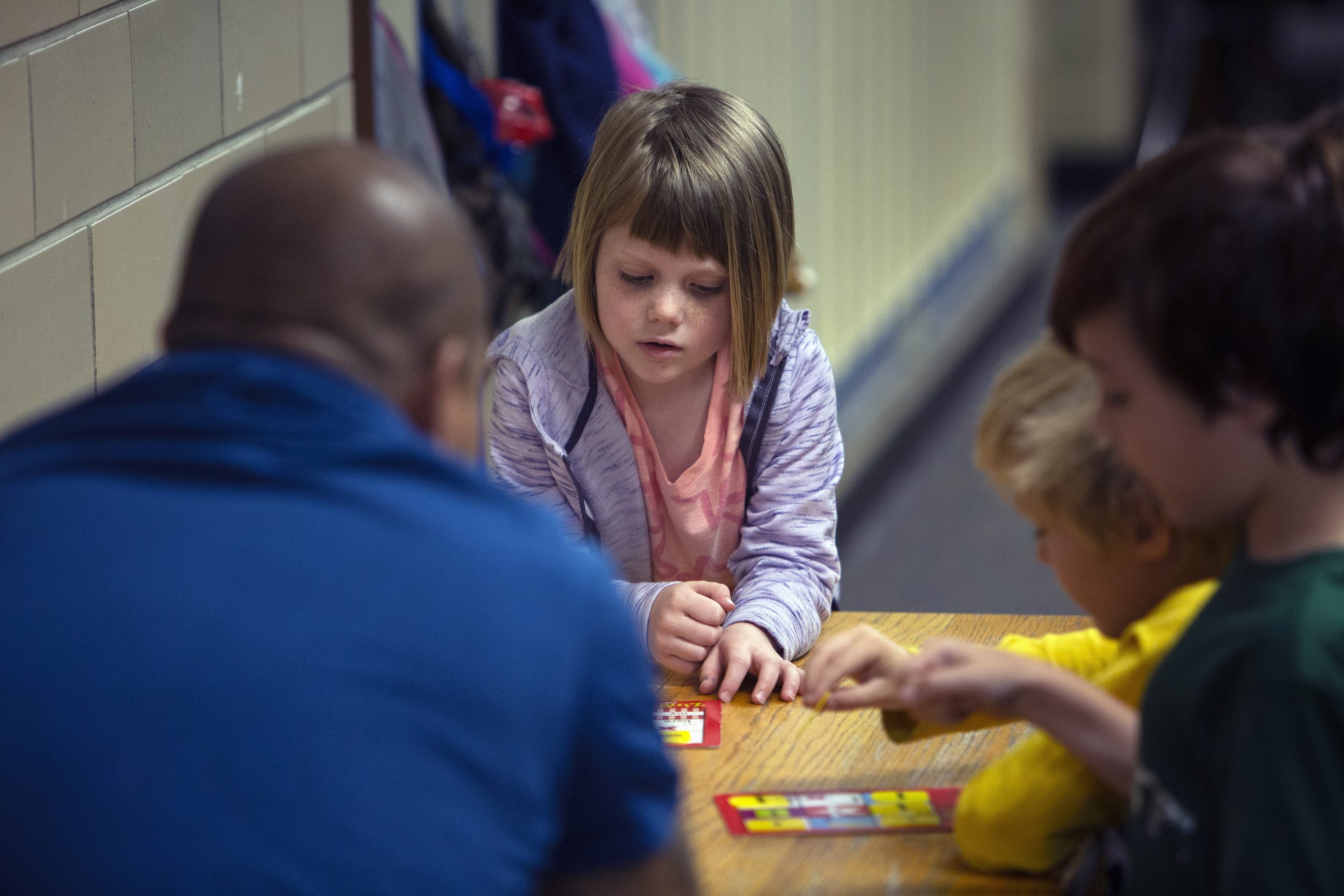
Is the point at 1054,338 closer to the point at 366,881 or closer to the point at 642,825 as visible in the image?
the point at 642,825

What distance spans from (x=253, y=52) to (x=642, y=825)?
56.4 inches

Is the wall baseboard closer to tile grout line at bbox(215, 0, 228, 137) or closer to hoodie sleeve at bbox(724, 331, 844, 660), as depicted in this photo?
hoodie sleeve at bbox(724, 331, 844, 660)

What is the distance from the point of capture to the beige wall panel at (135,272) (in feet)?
5.06

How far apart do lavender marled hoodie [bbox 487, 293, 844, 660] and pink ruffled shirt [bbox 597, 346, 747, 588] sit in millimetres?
14

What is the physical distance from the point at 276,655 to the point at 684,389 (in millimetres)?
1078

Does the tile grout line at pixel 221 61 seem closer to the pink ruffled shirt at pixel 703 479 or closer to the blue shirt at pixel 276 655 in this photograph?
the pink ruffled shirt at pixel 703 479

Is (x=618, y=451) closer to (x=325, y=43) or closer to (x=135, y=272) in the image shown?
(x=135, y=272)

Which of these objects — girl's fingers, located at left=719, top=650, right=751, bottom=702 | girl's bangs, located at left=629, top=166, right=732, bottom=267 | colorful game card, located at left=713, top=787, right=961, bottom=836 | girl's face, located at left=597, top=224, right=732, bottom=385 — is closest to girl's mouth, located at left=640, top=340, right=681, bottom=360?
girl's face, located at left=597, top=224, right=732, bottom=385

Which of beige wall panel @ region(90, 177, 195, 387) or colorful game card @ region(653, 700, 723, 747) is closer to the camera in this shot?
colorful game card @ region(653, 700, 723, 747)

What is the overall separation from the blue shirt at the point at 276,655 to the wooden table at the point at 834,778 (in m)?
0.36

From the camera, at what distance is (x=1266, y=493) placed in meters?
0.88

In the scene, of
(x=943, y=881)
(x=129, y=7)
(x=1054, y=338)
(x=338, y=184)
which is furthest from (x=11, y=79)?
(x=943, y=881)

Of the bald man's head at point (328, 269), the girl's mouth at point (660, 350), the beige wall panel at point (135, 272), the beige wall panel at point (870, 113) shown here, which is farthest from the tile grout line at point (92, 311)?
the beige wall panel at point (870, 113)

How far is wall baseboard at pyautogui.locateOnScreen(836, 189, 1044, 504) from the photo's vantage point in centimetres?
460
